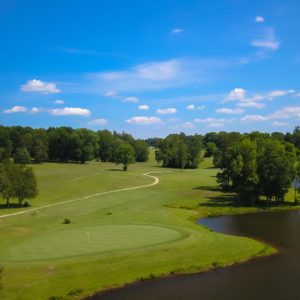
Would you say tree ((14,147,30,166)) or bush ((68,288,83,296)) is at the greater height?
tree ((14,147,30,166))

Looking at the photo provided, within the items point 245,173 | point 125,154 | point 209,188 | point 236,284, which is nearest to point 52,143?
point 125,154

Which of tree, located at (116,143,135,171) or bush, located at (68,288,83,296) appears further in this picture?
tree, located at (116,143,135,171)

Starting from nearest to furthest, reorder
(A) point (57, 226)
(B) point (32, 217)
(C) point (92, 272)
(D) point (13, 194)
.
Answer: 1. (C) point (92, 272)
2. (A) point (57, 226)
3. (B) point (32, 217)
4. (D) point (13, 194)

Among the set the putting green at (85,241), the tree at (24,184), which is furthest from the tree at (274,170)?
the tree at (24,184)

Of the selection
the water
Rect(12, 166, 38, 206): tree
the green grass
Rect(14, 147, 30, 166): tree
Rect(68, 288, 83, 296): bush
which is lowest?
Rect(68, 288, 83, 296): bush

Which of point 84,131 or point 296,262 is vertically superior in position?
point 84,131

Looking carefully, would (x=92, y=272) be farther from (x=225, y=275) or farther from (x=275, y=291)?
(x=275, y=291)

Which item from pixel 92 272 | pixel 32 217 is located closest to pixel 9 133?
pixel 32 217

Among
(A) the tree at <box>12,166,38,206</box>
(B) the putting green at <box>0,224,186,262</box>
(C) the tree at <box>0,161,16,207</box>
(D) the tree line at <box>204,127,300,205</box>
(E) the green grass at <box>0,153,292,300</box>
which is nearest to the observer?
(E) the green grass at <box>0,153,292,300</box>

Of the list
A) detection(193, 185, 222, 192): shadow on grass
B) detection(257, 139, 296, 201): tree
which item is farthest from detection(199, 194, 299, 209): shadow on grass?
detection(193, 185, 222, 192): shadow on grass

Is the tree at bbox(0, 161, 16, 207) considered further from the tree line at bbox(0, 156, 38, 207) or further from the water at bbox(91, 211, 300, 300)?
the water at bbox(91, 211, 300, 300)
